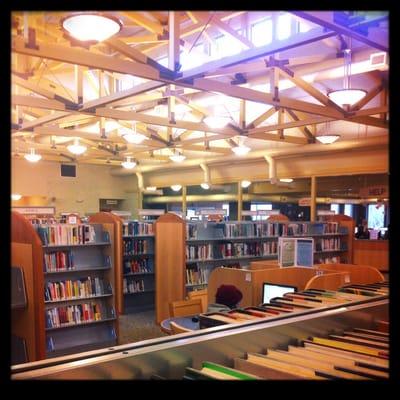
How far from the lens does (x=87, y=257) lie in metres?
6.68

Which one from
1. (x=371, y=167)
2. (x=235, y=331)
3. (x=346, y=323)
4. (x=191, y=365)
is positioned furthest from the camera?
(x=371, y=167)

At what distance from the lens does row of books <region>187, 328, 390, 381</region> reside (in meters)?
1.20

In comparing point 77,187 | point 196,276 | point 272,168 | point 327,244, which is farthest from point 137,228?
point 77,187

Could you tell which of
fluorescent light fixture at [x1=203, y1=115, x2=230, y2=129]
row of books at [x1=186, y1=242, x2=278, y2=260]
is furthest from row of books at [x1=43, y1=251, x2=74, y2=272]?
fluorescent light fixture at [x1=203, y1=115, x2=230, y2=129]

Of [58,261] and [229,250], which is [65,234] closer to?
[58,261]

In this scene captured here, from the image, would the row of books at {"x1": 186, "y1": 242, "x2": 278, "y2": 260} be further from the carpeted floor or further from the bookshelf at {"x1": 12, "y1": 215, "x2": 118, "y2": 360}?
the bookshelf at {"x1": 12, "y1": 215, "x2": 118, "y2": 360}

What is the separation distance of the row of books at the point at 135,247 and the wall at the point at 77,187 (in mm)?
8032

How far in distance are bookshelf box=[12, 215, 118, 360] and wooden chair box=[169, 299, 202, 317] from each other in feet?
5.63

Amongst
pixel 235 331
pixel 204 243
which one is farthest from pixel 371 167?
pixel 235 331

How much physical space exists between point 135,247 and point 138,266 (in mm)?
423

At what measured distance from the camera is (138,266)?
28.3 feet

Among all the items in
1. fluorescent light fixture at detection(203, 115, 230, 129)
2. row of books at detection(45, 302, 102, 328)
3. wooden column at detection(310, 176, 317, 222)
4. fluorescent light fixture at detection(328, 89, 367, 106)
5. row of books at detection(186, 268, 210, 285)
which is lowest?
row of books at detection(45, 302, 102, 328)
